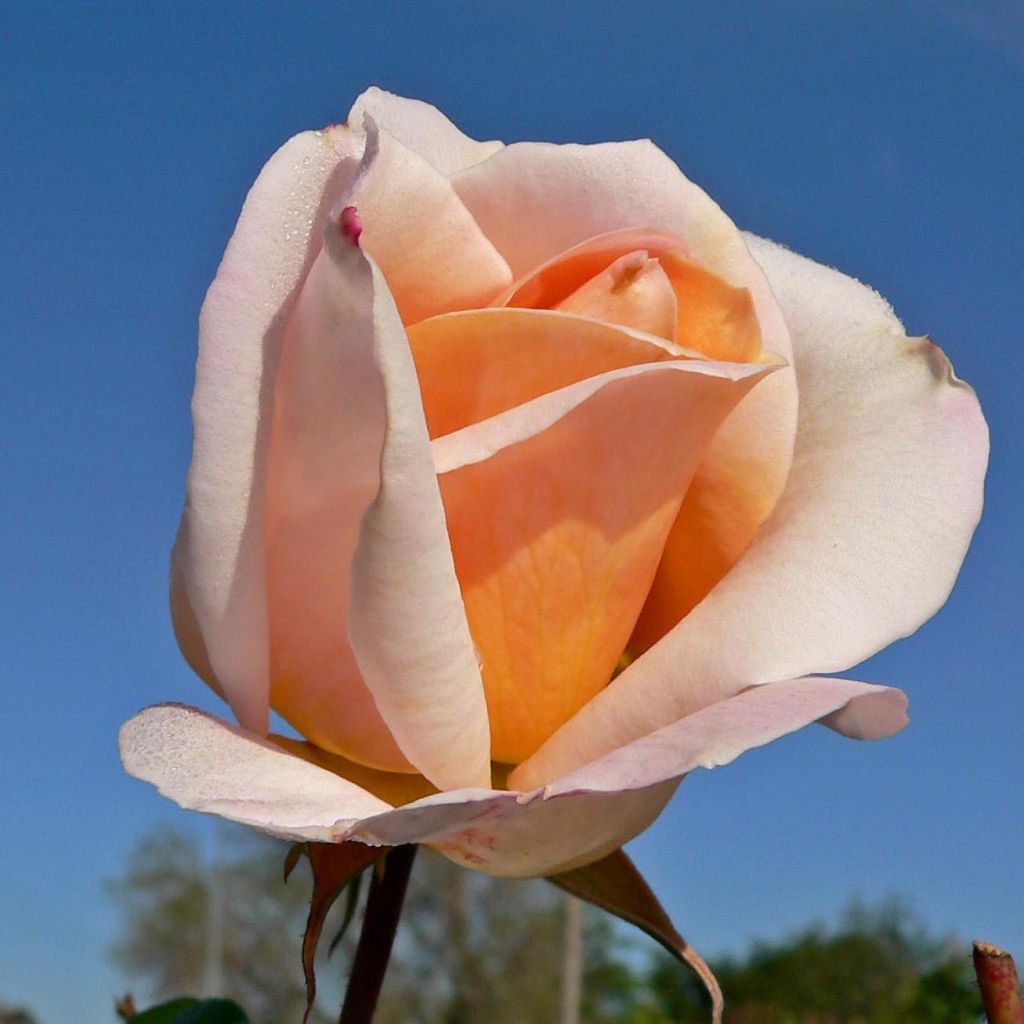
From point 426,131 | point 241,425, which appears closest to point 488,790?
point 241,425

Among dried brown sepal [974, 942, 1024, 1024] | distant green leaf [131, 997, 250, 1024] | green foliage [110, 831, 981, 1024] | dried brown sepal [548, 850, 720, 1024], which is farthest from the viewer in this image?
green foliage [110, 831, 981, 1024]

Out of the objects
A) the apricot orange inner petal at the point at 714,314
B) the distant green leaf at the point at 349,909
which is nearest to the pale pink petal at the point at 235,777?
the distant green leaf at the point at 349,909

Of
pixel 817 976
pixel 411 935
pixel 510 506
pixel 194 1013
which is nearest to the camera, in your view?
pixel 510 506

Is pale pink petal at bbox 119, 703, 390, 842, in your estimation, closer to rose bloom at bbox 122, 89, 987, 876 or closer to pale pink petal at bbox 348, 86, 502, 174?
rose bloom at bbox 122, 89, 987, 876

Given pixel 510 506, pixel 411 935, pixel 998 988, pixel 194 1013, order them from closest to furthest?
1. pixel 998 988
2. pixel 510 506
3. pixel 194 1013
4. pixel 411 935

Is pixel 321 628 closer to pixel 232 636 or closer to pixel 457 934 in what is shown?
pixel 232 636

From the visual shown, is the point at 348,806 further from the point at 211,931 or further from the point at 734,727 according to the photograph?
the point at 211,931

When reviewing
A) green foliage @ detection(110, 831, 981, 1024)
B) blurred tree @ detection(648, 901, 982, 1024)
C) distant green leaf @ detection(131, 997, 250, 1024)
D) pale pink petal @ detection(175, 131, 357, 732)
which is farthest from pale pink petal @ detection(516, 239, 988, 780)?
blurred tree @ detection(648, 901, 982, 1024)

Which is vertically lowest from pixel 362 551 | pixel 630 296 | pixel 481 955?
pixel 362 551
